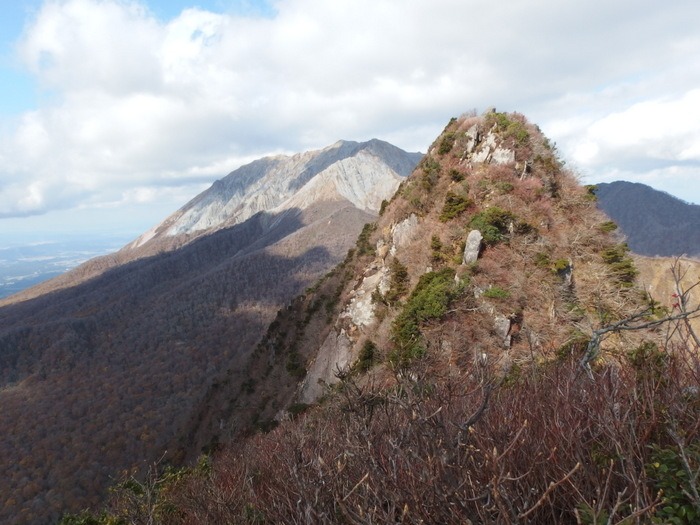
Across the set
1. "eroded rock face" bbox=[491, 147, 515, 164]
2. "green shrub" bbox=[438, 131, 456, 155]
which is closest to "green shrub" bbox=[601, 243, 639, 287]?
"eroded rock face" bbox=[491, 147, 515, 164]

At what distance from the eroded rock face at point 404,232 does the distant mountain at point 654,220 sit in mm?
152604

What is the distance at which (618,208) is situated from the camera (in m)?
188

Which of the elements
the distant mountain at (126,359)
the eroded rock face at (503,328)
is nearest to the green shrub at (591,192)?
the eroded rock face at (503,328)

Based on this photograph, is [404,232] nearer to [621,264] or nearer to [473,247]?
[473,247]

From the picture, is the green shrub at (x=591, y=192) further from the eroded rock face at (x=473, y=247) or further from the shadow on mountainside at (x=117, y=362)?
the shadow on mountainside at (x=117, y=362)

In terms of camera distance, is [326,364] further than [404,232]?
Yes

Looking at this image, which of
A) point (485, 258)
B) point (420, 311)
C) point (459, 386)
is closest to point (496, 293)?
point (485, 258)

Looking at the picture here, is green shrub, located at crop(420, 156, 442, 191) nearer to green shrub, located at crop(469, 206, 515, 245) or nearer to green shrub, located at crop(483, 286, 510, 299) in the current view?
green shrub, located at crop(469, 206, 515, 245)

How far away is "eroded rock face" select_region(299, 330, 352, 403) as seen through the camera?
21250 mm

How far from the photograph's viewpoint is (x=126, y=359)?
123062 mm

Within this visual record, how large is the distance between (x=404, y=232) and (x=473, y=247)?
19.3 ft

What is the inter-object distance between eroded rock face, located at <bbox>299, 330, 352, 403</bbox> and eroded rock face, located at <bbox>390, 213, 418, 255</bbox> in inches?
233

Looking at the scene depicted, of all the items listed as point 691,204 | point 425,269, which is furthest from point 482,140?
point 691,204

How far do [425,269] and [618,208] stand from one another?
21239 cm
